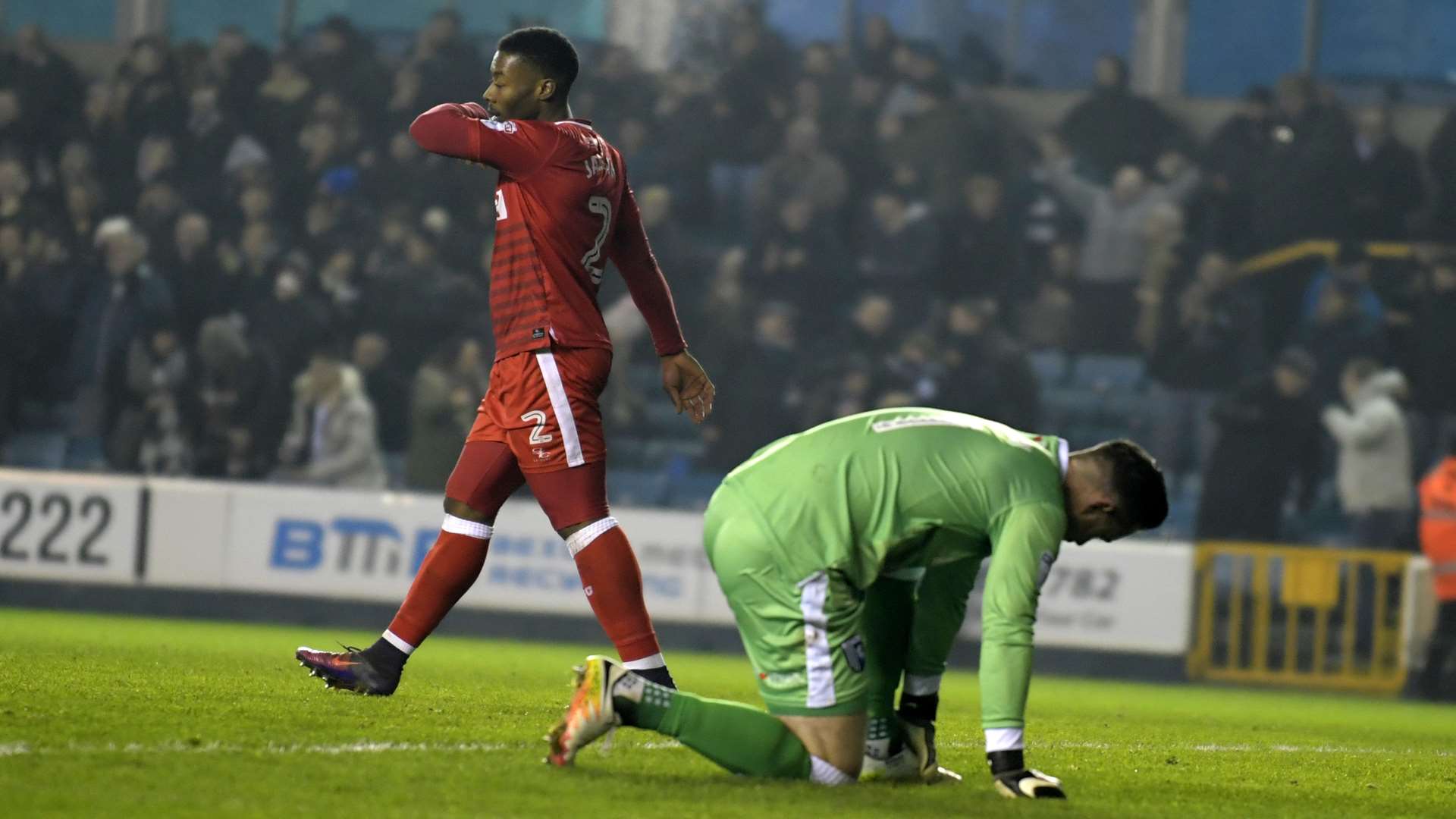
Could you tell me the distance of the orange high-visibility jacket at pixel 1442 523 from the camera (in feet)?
40.7

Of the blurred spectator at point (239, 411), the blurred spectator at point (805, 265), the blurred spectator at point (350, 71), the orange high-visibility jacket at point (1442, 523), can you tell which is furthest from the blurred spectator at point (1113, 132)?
the blurred spectator at point (239, 411)

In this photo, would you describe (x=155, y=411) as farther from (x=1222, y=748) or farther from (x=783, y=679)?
(x=783, y=679)

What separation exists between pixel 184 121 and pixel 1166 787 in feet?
43.0

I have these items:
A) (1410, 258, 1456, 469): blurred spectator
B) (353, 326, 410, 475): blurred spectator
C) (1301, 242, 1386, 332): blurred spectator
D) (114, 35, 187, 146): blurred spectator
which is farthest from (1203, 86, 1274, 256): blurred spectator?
(114, 35, 187, 146): blurred spectator

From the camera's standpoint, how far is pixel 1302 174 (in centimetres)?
1594

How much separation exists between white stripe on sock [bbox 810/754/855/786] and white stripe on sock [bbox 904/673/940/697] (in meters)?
0.51

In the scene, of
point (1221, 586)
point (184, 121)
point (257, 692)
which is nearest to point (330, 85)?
point (184, 121)

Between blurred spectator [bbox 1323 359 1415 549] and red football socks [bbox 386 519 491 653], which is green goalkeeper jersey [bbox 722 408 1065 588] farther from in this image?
blurred spectator [bbox 1323 359 1415 549]

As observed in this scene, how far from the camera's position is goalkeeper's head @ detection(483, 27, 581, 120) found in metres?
6.10

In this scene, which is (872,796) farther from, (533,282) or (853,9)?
(853,9)

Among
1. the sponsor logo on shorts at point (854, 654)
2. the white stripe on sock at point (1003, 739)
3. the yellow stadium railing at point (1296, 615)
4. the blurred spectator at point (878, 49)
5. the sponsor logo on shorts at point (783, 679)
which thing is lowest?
the yellow stadium railing at point (1296, 615)

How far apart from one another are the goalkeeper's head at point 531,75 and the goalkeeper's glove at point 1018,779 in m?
2.60

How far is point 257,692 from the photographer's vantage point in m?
6.37

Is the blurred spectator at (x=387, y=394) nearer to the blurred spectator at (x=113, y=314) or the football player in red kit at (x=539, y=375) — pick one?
the blurred spectator at (x=113, y=314)
